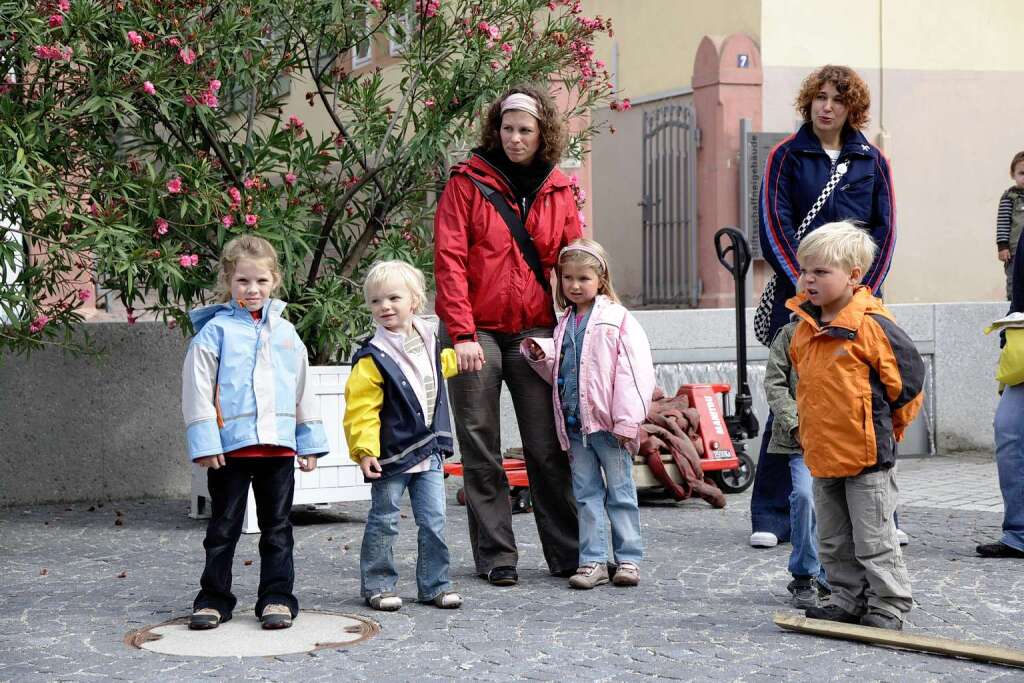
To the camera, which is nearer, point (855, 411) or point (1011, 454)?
point (855, 411)

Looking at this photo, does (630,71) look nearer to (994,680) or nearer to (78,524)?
(78,524)

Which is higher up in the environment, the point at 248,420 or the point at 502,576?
the point at 248,420

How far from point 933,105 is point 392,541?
10868 millimetres

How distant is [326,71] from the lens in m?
9.08

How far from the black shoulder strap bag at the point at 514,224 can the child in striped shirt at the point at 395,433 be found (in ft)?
1.90

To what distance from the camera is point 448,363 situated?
6.07 metres

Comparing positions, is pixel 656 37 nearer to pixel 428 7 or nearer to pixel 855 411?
pixel 428 7

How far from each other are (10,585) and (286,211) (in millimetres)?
2556

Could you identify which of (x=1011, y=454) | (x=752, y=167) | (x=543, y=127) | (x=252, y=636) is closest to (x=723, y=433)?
(x=1011, y=454)

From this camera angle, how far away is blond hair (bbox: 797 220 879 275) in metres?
5.30

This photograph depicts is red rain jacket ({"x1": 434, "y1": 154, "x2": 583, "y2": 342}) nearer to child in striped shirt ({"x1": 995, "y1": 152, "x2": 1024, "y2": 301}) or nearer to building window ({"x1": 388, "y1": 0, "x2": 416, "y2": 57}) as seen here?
building window ({"x1": 388, "y1": 0, "x2": 416, "y2": 57})

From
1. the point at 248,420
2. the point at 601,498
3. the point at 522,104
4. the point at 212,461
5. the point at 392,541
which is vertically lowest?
the point at 392,541

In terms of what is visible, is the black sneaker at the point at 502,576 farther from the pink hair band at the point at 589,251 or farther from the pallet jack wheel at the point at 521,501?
the pallet jack wheel at the point at 521,501

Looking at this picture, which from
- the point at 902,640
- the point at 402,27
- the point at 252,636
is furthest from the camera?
the point at 402,27
